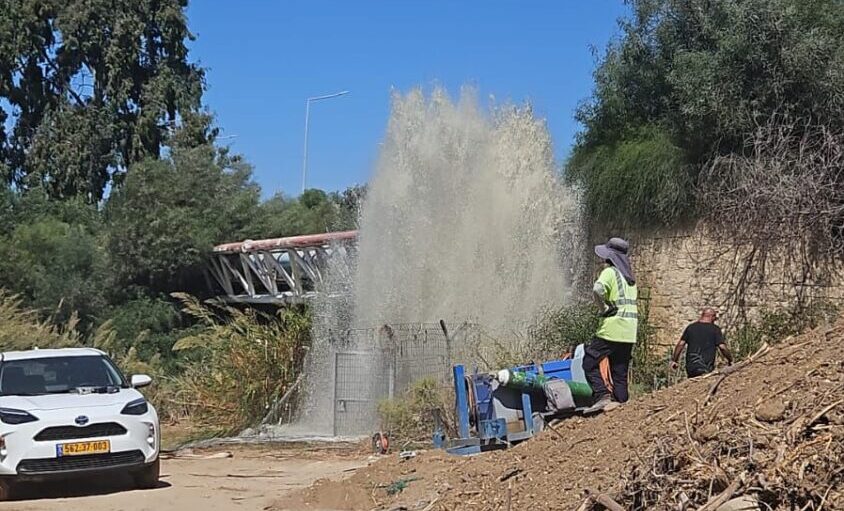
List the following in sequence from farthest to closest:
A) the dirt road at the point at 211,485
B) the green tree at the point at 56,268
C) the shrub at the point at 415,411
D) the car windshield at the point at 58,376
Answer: the green tree at the point at 56,268
the shrub at the point at 415,411
the car windshield at the point at 58,376
the dirt road at the point at 211,485

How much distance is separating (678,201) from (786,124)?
2.03m

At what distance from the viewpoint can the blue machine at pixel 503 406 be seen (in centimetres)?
1013

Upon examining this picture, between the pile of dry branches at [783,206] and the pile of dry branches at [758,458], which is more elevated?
the pile of dry branches at [783,206]

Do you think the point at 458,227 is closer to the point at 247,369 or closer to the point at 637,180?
the point at 637,180

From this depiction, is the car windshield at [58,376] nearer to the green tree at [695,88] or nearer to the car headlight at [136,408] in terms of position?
the car headlight at [136,408]

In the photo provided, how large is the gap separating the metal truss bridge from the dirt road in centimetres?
724

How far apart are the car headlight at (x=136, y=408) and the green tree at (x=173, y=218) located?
18.9 meters

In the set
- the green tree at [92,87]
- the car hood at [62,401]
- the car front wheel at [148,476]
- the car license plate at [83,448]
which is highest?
the green tree at [92,87]

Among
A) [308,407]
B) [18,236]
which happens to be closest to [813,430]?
[308,407]

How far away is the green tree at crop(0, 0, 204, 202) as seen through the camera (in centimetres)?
3969

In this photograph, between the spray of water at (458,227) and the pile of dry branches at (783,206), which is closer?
the pile of dry branches at (783,206)

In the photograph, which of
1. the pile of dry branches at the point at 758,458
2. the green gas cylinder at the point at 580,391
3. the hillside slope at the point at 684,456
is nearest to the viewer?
the pile of dry branches at the point at 758,458

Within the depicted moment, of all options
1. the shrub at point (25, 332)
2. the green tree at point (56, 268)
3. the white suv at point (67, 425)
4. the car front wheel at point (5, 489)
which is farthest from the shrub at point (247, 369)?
the green tree at point (56, 268)

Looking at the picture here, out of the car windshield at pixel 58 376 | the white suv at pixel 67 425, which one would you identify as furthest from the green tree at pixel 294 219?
the white suv at pixel 67 425
